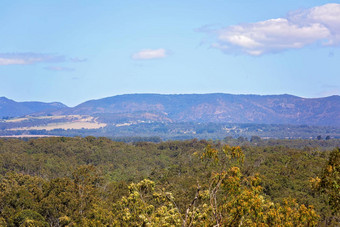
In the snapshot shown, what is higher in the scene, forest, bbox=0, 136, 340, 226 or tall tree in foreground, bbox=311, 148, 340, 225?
tall tree in foreground, bbox=311, 148, 340, 225

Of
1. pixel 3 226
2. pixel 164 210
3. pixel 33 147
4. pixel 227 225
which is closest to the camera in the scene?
pixel 227 225

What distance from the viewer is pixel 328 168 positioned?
13484 millimetres

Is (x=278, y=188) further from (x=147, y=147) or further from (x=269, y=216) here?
(x=147, y=147)

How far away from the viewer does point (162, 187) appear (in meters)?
18.8

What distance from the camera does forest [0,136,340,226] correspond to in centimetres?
1430

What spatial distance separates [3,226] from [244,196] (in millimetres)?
33709

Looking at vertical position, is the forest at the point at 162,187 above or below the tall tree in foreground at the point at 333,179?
below

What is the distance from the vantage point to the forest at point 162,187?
14305mm

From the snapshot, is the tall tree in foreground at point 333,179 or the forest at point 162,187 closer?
the tall tree in foreground at point 333,179

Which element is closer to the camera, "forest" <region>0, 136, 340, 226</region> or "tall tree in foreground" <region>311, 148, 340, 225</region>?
"tall tree in foreground" <region>311, 148, 340, 225</region>

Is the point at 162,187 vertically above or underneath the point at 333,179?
underneath

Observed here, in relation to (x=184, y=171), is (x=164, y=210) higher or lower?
higher

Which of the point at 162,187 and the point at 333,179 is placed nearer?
the point at 333,179

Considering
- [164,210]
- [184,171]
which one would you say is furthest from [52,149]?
[164,210]
